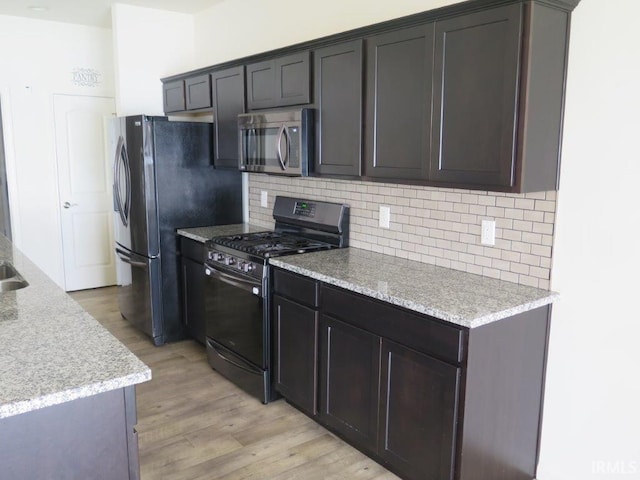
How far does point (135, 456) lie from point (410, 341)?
1151mm

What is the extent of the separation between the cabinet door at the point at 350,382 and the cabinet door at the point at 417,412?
7cm

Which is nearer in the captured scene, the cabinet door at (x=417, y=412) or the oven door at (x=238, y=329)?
the cabinet door at (x=417, y=412)

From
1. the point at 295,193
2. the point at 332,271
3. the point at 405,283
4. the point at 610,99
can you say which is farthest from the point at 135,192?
the point at 610,99

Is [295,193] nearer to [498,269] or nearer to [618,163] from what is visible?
[498,269]

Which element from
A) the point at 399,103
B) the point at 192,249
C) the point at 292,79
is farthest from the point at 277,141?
the point at 192,249

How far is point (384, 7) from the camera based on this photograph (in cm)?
298

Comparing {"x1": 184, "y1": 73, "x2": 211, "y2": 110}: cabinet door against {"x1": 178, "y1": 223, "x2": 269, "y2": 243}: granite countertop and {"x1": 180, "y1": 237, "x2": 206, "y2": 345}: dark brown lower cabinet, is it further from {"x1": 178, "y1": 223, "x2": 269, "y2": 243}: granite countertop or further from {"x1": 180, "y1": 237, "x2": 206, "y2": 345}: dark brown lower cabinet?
{"x1": 180, "y1": 237, "x2": 206, "y2": 345}: dark brown lower cabinet

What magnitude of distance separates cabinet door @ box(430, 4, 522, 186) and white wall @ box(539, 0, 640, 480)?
0.32 metres

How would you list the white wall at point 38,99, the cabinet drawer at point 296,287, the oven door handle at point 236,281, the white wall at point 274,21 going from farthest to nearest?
the white wall at point 38,99 → the oven door handle at point 236,281 → the white wall at point 274,21 → the cabinet drawer at point 296,287

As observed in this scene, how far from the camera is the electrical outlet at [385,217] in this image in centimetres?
314

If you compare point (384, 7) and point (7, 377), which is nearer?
point (7, 377)

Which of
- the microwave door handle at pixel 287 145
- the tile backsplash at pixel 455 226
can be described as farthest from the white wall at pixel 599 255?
the microwave door handle at pixel 287 145

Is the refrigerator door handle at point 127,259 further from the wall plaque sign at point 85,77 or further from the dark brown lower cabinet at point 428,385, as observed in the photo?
the wall plaque sign at point 85,77

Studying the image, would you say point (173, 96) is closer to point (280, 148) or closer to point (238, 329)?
point (280, 148)
